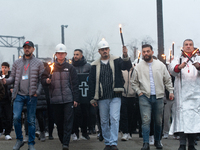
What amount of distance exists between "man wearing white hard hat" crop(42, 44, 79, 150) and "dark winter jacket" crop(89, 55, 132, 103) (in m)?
0.39

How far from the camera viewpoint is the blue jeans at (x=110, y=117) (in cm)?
685

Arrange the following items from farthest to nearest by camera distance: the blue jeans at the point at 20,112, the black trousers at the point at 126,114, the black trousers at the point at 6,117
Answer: the black trousers at the point at 6,117 < the black trousers at the point at 126,114 < the blue jeans at the point at 20,112

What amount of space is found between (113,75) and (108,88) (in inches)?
11.4

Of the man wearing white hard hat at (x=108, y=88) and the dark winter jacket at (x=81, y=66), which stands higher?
the dark winter jacket at (x=81, y=66)

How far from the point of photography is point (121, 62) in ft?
23.3

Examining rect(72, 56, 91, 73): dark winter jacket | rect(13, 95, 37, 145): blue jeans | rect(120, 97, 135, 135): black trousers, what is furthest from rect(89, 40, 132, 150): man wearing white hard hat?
rect(72, 56, 91, 73): dark winter jacket

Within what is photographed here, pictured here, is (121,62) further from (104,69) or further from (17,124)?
(17,124)

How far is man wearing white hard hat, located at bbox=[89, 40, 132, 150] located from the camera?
693 centimetres

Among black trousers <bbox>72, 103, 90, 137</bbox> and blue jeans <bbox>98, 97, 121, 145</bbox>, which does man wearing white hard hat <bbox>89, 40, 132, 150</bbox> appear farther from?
black trousers <bbox>72, 103, 90, 137</bbox>

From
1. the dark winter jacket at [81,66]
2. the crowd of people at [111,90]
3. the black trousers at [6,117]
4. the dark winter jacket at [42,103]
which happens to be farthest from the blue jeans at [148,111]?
the black trousers at [6,117]

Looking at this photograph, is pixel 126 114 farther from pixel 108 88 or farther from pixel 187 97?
pixel 187 97

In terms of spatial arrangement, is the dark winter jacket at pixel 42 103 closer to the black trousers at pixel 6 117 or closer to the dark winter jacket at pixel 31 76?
the black trousers at pixel 6 117

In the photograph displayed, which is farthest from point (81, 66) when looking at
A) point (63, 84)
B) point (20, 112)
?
point (20, 112)

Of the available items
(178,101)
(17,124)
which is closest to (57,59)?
(17,124)
